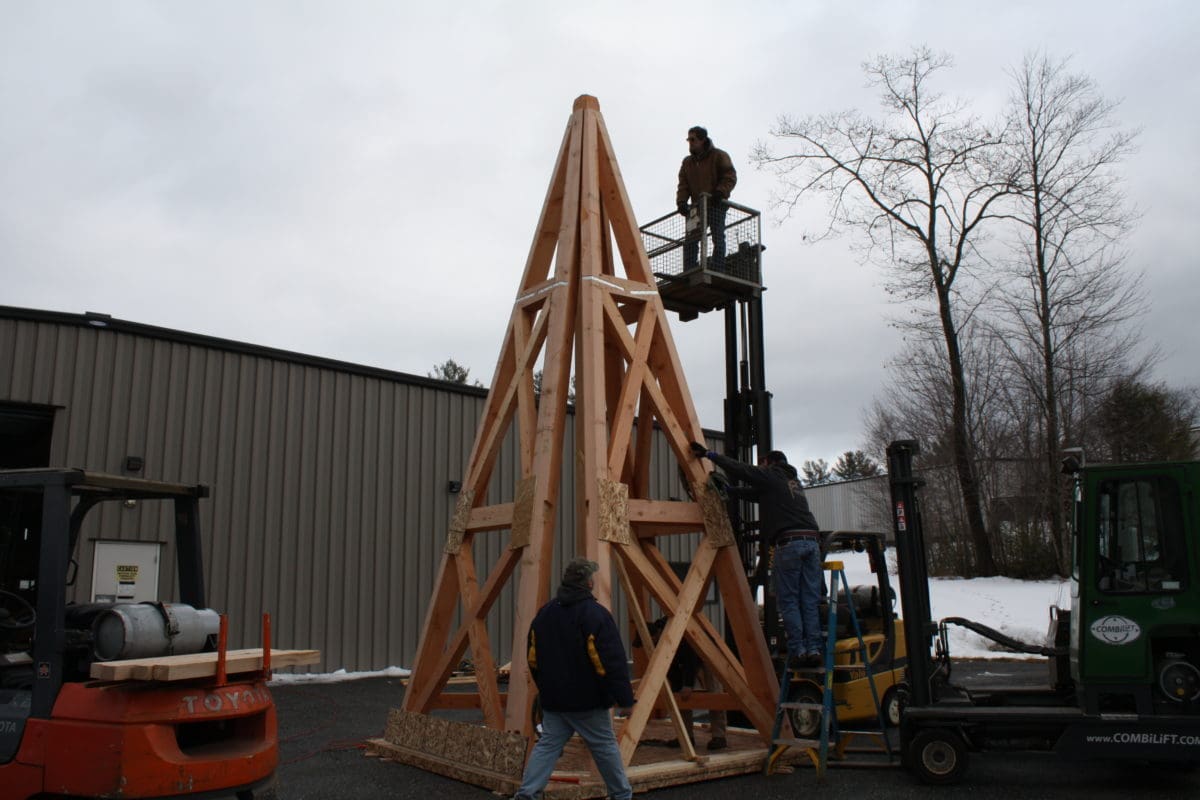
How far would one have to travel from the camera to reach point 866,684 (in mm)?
10156

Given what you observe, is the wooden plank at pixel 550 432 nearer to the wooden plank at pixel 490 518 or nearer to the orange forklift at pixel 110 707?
the wooden plank at pixel 490 518

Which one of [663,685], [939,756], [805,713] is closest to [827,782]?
[939,756]

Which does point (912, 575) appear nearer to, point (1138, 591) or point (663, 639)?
point (1138, 591)

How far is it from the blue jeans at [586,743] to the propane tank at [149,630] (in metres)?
2.09

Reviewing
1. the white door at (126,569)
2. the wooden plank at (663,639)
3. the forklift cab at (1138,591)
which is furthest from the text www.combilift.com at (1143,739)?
the white door at (126,569)

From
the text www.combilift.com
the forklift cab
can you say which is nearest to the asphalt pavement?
the text www.combilift.com

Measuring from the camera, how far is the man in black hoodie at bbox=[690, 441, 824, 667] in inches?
322

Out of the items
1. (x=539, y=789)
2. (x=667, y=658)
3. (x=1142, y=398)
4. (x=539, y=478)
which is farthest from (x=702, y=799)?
(x=1142, y=398)

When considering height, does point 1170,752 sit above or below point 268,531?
below

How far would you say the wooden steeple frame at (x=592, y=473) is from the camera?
771 centimetres

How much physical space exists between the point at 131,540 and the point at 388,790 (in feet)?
28.5

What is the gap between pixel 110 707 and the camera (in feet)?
15.6

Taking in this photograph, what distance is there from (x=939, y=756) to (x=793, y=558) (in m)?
1.96

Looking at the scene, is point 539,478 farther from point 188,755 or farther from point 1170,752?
point 1170,752
